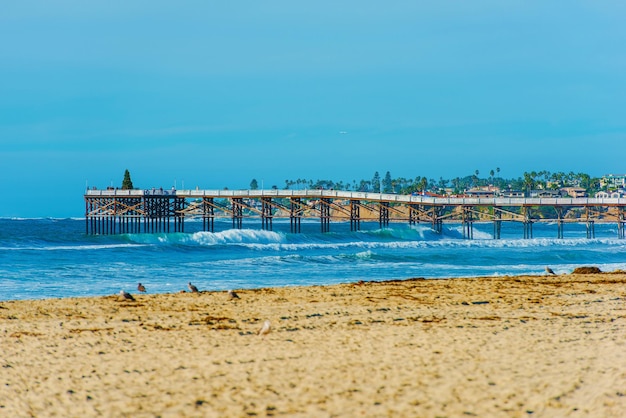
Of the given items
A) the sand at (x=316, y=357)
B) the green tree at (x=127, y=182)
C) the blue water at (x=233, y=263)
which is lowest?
the blue water at (x=233, y=263)

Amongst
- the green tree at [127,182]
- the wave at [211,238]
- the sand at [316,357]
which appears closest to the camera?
the sand at [316,357]

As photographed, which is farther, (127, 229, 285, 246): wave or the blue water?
(127, 229, 285, 246): wave

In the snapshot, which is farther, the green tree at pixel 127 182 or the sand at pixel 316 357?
the green tree at pixel 127 182

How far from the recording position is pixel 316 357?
10.9 metres

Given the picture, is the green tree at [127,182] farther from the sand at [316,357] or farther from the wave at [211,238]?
the sand at [316,357]

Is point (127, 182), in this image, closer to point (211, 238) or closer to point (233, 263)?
point (211, 238)

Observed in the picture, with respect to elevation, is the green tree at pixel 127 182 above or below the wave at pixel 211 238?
above

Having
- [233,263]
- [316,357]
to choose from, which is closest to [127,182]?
[233,263]

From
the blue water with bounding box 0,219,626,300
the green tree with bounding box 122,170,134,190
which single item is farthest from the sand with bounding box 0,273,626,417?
the green tree with bounding box 122,170,134,190

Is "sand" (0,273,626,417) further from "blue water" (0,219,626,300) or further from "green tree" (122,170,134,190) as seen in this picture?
"green tree" (122,170,134,190)

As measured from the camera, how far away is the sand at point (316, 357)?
28.5 feet

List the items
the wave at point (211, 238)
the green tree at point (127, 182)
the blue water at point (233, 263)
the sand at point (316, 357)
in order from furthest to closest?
1. the green tree at point (127, 182)
2. the wave at point (211, 238)
3. the blue water at point (233, 263)
4. the sand at point (316, 357)

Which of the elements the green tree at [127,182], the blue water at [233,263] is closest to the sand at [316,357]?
the blue water at [233,263]

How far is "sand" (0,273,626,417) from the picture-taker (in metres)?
8.69
